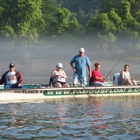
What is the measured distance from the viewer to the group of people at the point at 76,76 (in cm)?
1881

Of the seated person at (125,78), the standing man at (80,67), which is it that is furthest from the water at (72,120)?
the seated person at (125,78)

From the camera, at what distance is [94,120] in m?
14.6

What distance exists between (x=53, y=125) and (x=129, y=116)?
2.60m

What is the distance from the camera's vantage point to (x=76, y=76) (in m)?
20.4

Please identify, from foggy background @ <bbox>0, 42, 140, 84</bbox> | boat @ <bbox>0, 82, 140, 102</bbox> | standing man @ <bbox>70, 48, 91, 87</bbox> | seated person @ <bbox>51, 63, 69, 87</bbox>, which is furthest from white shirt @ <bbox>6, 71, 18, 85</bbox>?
foggy background @ <bbox>0, 42, 140, 84</bbox>

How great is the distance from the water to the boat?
32 cm

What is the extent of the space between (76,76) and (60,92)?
1331mm

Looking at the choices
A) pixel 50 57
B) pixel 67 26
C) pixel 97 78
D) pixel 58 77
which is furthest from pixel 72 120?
pixel 67 26

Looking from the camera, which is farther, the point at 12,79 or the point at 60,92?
the point at 60,92

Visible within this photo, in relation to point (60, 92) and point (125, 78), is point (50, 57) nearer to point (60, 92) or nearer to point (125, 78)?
point (125, 78)

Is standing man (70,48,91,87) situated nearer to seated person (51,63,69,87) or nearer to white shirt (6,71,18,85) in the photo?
seated person (51,63,69,87)

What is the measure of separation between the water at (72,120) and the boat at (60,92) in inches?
12.7

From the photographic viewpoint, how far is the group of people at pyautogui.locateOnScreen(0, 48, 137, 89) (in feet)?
61.7

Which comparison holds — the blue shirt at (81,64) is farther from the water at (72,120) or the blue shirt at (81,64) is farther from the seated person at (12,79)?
the seated person at (12,79)
